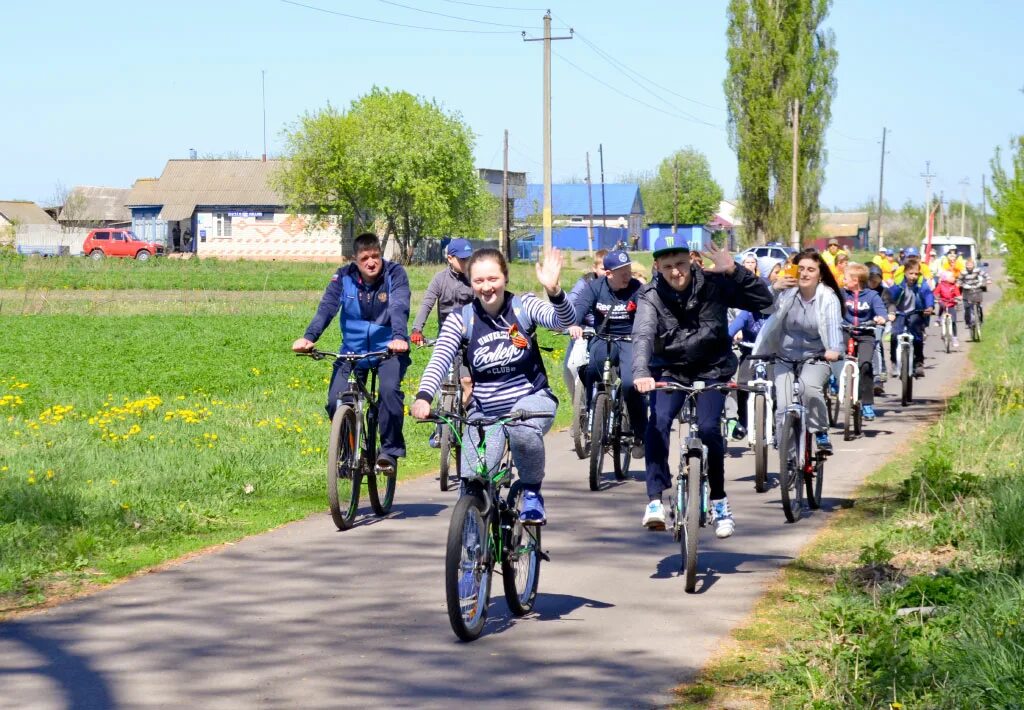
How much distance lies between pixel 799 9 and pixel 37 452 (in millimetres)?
58892

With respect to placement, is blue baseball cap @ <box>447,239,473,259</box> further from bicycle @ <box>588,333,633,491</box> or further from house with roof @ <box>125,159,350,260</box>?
house with roof @ <box>125,159,350,260</box>

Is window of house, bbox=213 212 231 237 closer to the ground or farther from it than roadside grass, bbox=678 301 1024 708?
farther from it

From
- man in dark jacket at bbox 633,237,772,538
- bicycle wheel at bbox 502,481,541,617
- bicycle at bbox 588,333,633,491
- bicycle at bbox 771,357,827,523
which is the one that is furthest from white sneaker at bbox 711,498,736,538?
bicycle at bbox 588,333,633,491

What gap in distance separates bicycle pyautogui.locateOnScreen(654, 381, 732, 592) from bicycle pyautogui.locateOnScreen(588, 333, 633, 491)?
314 cm

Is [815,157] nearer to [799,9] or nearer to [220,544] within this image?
[799,9]

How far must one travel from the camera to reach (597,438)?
11273 mm

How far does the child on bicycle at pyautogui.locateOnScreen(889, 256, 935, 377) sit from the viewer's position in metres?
19.3

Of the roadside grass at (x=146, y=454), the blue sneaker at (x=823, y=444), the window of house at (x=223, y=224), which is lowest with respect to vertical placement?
the roadside grass at (x=146, y=454)

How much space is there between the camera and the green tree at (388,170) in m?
88.3

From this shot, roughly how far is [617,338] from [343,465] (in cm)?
346

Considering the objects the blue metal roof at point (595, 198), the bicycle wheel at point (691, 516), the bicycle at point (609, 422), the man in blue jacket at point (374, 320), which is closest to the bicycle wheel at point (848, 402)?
the bicycle at point (609, 422)

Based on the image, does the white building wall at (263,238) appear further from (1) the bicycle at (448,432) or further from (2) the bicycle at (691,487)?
(2) the bicycle at (691,487)

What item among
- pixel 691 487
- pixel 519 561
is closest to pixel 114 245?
pixel 691 487

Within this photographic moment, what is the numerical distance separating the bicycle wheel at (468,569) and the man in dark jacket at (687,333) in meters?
1.77
